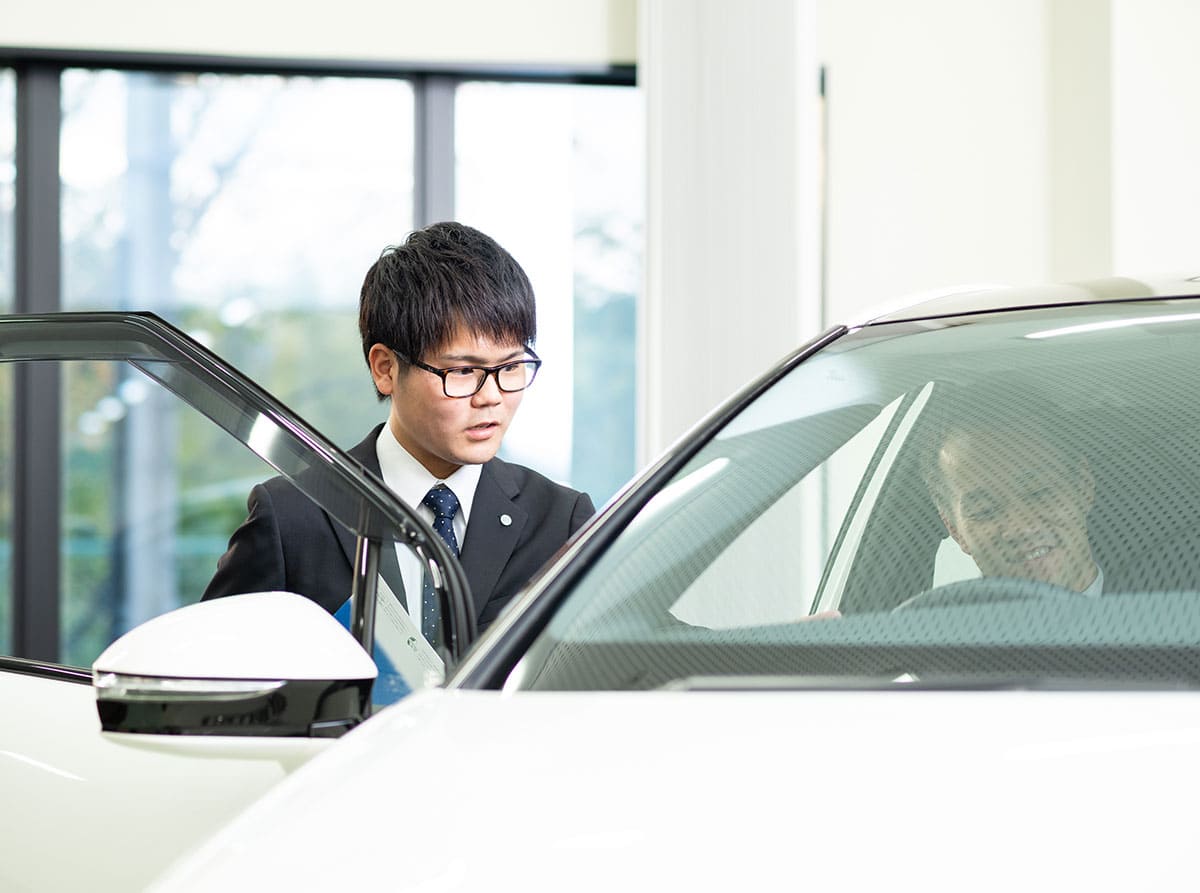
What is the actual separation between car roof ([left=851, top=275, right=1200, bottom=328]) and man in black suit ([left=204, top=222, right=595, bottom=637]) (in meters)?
0.61

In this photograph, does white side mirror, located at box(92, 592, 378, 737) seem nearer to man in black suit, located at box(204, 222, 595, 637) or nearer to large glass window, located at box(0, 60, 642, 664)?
man in black suit, located at box(204, 222, 595, 637)

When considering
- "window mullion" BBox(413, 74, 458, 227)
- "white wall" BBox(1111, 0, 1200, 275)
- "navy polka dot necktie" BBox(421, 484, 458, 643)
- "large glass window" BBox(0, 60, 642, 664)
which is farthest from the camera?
"large glass window" BBox(0, 60, 642, 664)

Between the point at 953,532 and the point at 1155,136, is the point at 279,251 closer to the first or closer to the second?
the point at 1155,136

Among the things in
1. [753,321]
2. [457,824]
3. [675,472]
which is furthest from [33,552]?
[457,824]

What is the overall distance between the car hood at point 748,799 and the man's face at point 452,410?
2.98ft

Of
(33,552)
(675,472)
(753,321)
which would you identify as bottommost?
(33,552)

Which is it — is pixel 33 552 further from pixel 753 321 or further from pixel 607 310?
pixel 753 321

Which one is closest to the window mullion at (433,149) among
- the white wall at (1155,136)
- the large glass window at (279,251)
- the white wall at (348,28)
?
the large glass window at (279,251)

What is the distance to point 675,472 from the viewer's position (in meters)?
1.02

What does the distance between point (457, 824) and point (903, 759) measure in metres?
0.22

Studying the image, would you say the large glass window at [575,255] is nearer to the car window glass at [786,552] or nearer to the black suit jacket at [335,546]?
the black suit jacket at [335,546]

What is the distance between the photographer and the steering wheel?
87 centimetres

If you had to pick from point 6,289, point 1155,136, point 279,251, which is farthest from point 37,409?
point 1155,136

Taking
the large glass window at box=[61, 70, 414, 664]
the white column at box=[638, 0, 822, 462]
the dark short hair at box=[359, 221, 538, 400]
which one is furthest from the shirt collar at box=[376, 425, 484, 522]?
the large glass window at box=[61, 70, 414, 664]
